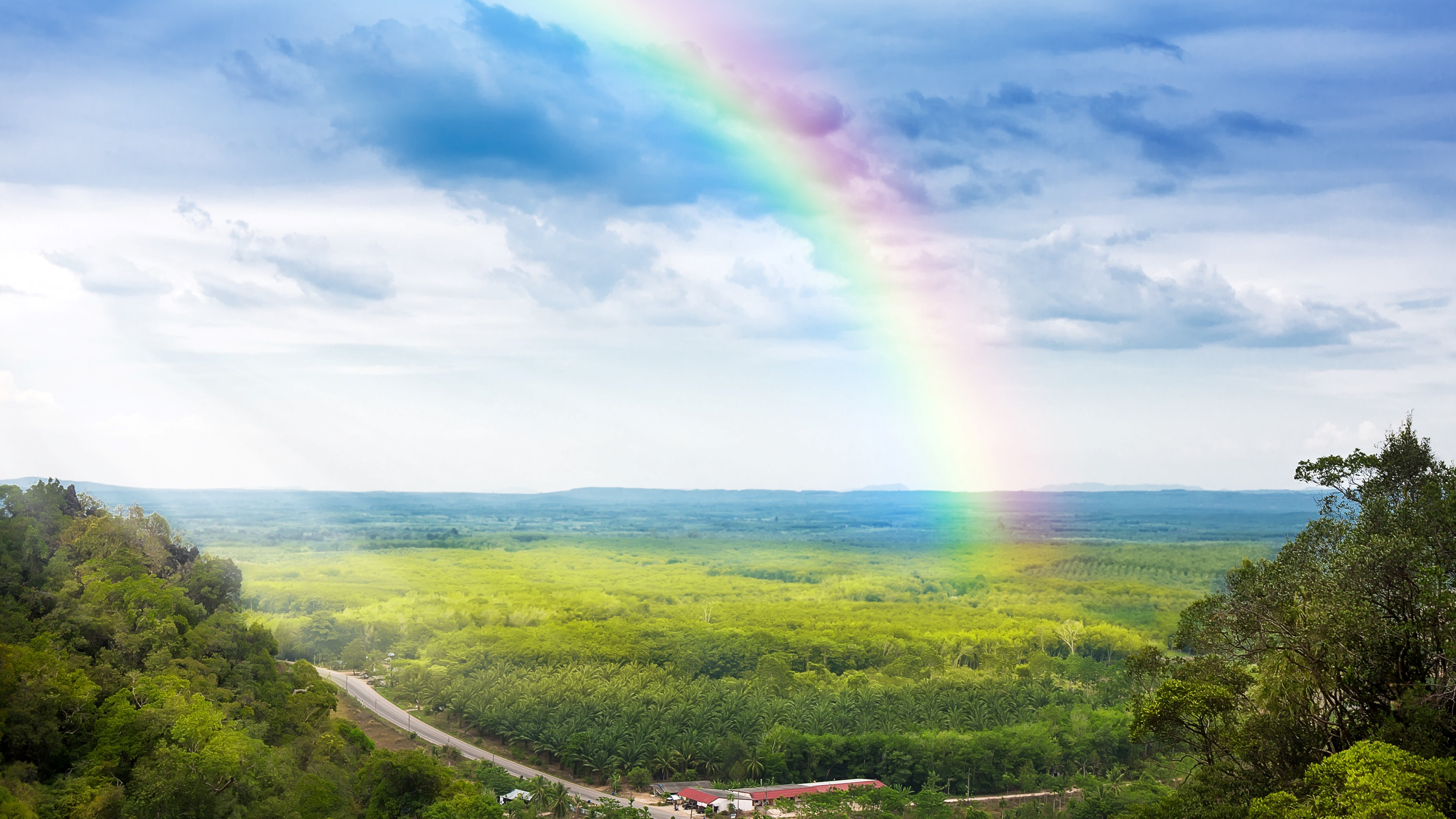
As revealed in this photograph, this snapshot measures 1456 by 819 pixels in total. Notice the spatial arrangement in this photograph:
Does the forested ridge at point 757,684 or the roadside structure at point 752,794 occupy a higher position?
the forested ridge at point 757,684

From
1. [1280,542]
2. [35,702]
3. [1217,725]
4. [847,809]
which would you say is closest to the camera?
[1217,725]

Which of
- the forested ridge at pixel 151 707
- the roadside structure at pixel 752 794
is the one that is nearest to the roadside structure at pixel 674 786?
the roadside structure at pixel 752 794

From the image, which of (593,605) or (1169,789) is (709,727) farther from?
(593,605)

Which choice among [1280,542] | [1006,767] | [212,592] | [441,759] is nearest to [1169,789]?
[1006,767]

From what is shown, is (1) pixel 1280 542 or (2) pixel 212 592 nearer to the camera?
(2) pixel 212 592

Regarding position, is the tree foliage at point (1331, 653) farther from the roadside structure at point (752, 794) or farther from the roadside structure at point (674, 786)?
the roadside structure at point (674, 786)


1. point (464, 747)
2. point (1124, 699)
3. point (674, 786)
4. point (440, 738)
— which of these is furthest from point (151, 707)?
point (1124, 699)

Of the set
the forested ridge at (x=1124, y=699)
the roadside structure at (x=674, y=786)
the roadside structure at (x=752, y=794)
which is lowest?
the roadside structure at (x=674, y=786)

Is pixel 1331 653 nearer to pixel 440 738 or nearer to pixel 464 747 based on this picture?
pixel 464 747
